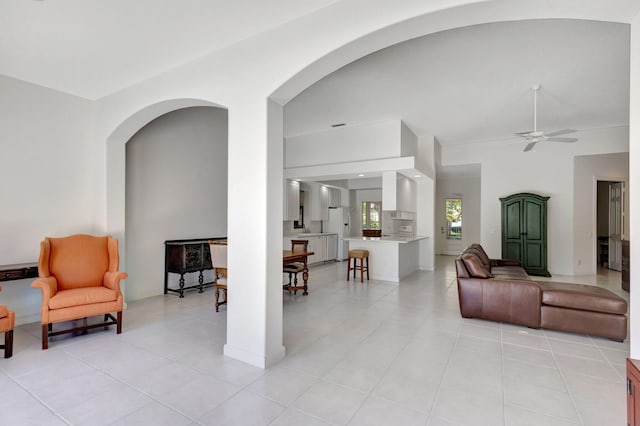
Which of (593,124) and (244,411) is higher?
(593,124)

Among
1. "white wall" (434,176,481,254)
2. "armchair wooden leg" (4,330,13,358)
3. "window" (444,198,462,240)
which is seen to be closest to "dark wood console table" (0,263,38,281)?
"armchair wooden leg" (4,330,13,358)

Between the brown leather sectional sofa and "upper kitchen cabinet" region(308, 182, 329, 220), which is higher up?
"upper kitchen cabinet" region(308, 182, 329, 220)

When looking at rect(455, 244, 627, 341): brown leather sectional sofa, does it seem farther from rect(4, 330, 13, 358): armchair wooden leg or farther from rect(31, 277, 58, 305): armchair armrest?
rect(4, 330, 13, 358): armchair wooden leg

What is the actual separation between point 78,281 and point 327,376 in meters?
3.20

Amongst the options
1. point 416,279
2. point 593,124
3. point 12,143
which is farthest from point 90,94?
point 593,124

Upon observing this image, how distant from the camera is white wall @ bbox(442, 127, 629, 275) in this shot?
7031 millimetres

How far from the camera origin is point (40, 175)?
4117 mm

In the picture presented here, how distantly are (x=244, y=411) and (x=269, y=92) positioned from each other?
2514mm

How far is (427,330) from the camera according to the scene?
3.72m

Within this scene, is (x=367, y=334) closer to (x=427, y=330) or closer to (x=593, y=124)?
(x=427, y=330)

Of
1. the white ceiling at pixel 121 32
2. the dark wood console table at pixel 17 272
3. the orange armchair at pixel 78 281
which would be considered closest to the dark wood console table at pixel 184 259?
the orange armchair at pixel 78 281

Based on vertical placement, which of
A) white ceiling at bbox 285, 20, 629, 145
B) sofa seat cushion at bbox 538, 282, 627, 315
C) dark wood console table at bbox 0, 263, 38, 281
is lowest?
sofa seat cushion at bbox 538, 282, 627, 315

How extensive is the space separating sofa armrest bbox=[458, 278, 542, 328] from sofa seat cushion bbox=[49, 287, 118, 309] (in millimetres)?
4275

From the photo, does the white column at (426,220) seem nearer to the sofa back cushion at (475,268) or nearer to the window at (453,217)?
the sofa back cushion at (475,268)
